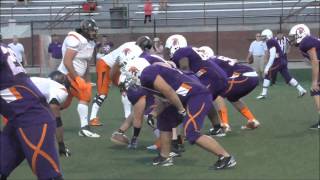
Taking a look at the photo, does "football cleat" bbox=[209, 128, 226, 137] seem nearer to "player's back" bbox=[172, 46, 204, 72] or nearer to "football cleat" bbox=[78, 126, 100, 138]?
"player's back" bbox=[172, 46, 204, 72]

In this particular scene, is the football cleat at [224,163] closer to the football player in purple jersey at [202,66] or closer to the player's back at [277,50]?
the football player in purple jersey at [202,66]

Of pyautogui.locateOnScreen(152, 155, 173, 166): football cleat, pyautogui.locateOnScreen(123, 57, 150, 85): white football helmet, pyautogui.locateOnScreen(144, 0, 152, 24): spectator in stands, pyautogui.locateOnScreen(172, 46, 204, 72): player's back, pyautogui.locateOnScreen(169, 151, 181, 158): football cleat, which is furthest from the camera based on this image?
pyautogui.locateOnScreen(144, 0, 152, 24): spectator in stands

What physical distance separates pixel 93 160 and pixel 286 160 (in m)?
2.37

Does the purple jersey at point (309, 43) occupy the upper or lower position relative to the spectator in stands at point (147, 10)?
lower

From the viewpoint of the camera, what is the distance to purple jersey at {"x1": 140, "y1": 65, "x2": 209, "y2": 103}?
7086 millimetres

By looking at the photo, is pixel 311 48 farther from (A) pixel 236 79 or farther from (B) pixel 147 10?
(B) pixel 147 10

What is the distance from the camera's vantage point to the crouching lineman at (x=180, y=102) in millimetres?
7074

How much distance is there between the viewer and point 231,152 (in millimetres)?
8328

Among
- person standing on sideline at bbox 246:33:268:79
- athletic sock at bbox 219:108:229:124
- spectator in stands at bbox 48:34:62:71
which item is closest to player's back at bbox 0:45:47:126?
athletic sock at bbox 219:108:229:124

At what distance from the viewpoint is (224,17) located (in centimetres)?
2670

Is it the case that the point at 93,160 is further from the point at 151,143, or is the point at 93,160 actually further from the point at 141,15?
the point at 141,15

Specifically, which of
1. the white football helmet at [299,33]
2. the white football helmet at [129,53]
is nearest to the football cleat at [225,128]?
the white football helmet at [299,33]

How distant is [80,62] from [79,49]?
0.92 ft

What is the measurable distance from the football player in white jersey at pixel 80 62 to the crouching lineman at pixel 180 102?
2146mm
